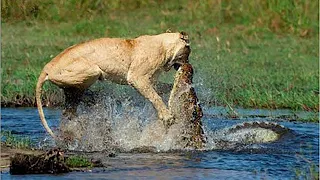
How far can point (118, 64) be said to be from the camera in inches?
347

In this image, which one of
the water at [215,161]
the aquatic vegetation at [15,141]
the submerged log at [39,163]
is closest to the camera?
the submerged log at [39,163]

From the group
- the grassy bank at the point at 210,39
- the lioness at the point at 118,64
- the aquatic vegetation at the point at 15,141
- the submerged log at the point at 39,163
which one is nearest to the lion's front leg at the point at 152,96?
the lioness at the point at 118,64

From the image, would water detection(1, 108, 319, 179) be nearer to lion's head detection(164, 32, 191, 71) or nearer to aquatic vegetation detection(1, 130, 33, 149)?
aquatic vegetation detection(1, 130, 33, 149)

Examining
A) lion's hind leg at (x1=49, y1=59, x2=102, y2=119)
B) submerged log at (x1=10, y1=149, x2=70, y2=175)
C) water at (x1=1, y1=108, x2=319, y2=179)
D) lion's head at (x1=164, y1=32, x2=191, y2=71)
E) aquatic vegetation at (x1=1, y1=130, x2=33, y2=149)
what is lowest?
water at (x1=1, y1=108, x2=319, y2=179)

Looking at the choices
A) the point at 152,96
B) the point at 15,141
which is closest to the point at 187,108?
the point at 152,96

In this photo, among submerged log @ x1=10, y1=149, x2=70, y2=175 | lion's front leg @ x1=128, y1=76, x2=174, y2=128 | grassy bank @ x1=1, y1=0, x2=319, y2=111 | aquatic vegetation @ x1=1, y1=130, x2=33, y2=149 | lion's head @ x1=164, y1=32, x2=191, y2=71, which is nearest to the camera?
submerged log @ x1=10, y1=149, x2=70, y2=175

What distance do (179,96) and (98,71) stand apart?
74 centimetres

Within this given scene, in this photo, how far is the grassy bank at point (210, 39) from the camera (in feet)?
38.3

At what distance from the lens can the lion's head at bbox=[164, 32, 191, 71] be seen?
8961 mm

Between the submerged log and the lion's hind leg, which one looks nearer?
the submerged log

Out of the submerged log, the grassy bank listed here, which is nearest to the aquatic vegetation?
Answer: the submerged log

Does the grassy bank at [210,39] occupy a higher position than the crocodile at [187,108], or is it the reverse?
the grassy bank at [210,39]

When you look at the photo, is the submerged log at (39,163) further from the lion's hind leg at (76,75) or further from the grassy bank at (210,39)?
the grassy bank at (210,39)

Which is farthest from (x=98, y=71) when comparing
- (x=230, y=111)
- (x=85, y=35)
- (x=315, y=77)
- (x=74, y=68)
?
(x=85, y=35)
